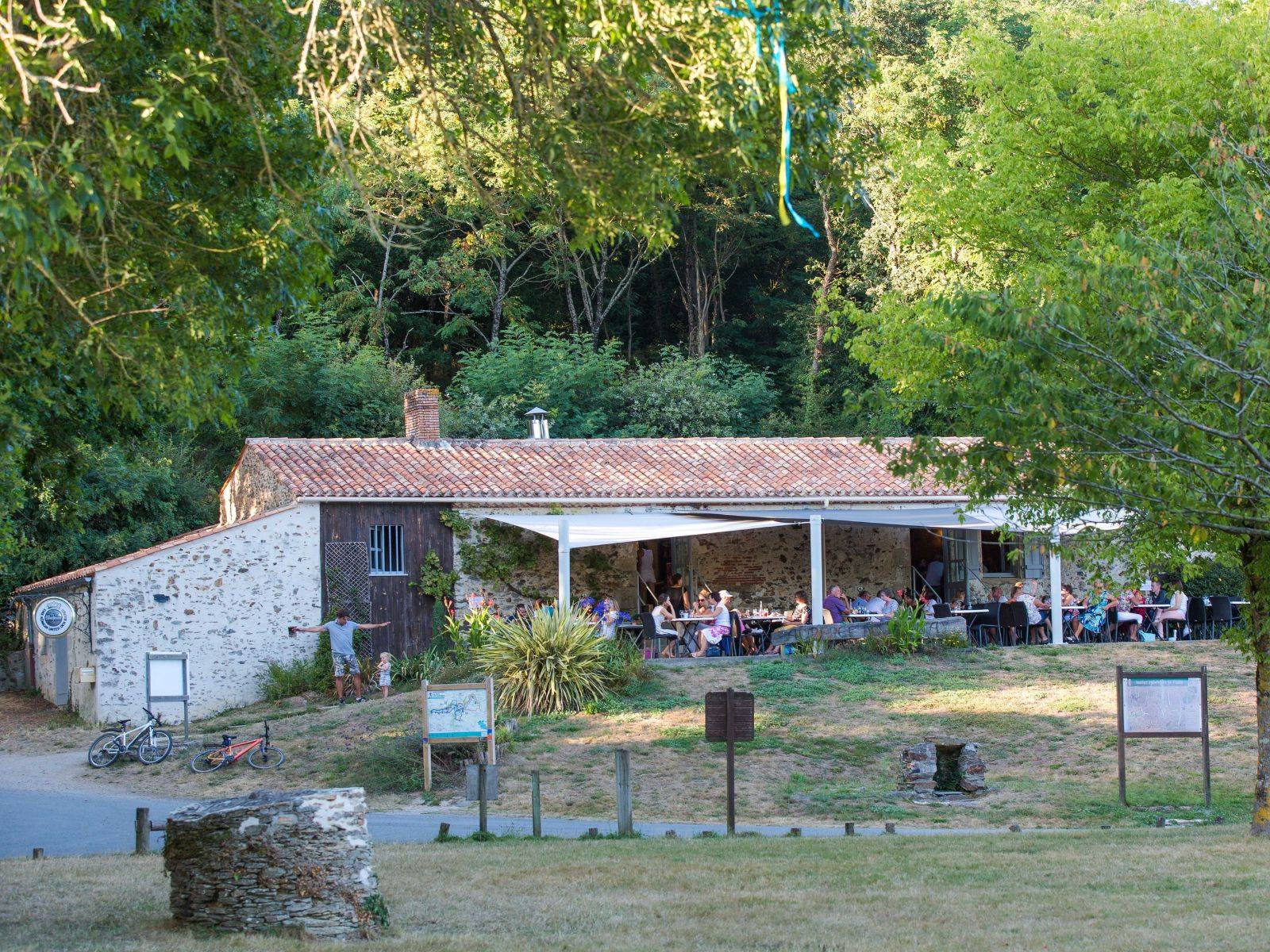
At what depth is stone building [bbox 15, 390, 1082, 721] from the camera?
789 inches

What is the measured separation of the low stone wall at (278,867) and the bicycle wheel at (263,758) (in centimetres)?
934

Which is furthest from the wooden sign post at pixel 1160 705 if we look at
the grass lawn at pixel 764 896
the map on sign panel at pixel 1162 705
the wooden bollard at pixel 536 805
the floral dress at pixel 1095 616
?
the floral dress at pixel 1095 616

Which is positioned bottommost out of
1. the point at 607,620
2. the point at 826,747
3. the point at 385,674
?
the point at 826,747

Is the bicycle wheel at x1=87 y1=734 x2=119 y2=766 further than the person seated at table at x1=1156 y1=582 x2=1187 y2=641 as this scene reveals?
No

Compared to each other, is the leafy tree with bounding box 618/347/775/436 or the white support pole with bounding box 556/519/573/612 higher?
the leafy tree with bounding box 618/347/775/436

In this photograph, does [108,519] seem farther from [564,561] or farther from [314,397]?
[564,561]

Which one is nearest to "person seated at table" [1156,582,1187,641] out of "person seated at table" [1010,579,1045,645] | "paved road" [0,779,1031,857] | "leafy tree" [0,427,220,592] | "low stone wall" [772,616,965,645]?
"person seated at table" [1010,579,1045,645]

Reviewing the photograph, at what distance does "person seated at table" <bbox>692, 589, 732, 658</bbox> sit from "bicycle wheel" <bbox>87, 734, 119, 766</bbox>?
8.11 metres

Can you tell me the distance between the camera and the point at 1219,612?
21.2 m

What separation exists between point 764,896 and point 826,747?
8.00 m

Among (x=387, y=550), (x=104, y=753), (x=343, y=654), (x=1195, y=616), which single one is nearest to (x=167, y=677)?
(x=104, y=753)

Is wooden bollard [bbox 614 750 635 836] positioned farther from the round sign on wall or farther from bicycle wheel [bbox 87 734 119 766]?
the round sign on wall

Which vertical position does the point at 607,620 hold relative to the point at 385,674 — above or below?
above

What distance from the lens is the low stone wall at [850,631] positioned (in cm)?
2030
